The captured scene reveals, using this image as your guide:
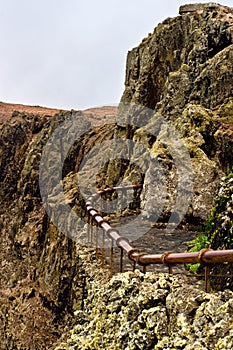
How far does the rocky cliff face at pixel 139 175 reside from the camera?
198 inches

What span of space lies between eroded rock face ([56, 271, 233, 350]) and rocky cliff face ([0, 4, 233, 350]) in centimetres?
1

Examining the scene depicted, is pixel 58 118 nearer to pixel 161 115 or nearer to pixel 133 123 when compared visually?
pixel 133 123

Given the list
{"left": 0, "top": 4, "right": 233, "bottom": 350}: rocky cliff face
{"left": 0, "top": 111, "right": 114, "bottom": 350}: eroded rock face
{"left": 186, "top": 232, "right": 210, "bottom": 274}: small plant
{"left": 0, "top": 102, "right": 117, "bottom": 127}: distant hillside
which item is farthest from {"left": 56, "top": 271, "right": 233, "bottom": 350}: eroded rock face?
{"left": 0, "top": 102, "right": 117, "bottom": 127}: distant hillside

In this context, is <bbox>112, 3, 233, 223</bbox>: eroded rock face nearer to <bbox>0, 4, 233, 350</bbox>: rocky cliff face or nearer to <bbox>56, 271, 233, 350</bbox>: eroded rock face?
<bbox>0, 4, 233, 350</bbox>: rocky cliff face

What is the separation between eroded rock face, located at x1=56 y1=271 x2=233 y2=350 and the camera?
3.88 m

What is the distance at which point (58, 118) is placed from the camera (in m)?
28.0

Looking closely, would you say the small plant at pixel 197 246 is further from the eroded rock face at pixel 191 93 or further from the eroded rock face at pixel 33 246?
the eroded rock face at pixel 33 246

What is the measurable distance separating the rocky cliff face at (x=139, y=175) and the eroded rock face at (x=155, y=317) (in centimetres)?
1

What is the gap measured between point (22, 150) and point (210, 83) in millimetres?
18258

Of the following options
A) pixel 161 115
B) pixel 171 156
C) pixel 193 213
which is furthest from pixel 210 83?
pixel 193 213

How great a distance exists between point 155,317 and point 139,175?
8989mm

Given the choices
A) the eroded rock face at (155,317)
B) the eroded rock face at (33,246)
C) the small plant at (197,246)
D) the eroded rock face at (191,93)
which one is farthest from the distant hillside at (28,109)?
the eroded rock face at (155,317)

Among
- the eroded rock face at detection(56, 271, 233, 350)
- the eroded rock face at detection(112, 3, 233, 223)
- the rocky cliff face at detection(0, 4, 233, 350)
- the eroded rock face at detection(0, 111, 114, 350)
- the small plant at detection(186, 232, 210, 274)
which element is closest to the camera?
the eroded rock face at detection(56, 271, 233, 350)

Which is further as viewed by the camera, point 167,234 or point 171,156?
point 171,156
